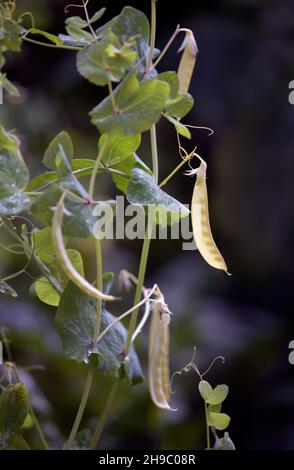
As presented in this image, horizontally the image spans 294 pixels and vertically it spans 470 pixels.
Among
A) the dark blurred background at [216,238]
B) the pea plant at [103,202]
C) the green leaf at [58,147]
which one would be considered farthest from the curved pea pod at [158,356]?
the dark blurred background at [216,238]

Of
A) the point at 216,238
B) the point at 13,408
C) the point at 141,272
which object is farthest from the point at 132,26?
the point at 216,238

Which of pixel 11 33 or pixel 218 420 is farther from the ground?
pixel 11 33

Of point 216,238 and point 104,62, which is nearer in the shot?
point 104,62

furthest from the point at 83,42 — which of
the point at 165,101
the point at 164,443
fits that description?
the point at 164,443

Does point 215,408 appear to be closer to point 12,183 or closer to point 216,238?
point 12,183

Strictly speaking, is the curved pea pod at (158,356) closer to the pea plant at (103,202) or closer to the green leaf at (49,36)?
the pea plant at (103,202)

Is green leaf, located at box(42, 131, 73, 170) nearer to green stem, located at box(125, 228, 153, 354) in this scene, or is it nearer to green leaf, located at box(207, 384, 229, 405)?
green stem, located at box(125, 228, 153, 354)

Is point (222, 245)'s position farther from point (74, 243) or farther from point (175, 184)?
point (74, 243)

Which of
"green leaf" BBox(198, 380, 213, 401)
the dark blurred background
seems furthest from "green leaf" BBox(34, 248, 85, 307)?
the dark blurred background
